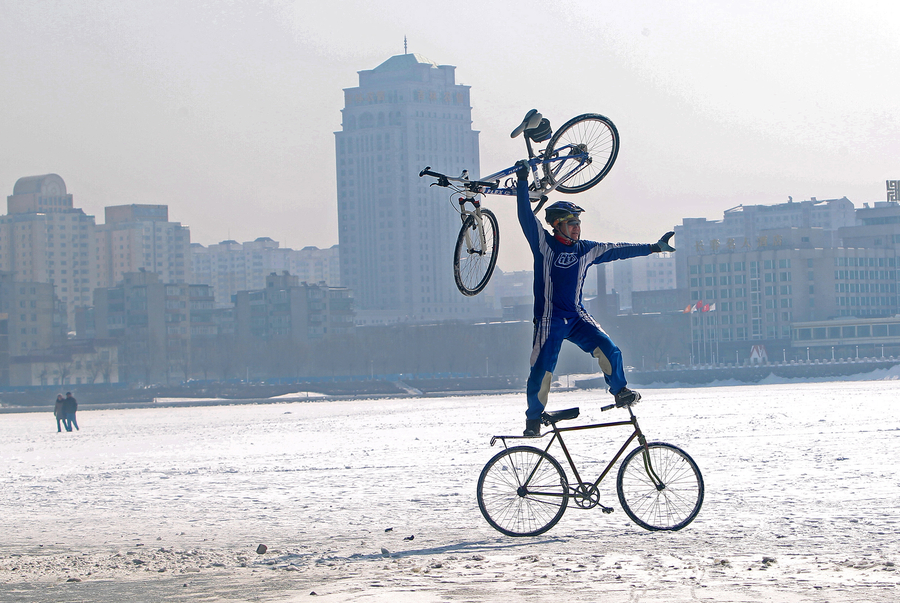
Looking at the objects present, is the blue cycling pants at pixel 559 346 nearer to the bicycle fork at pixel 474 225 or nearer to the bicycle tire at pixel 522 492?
the bicycle tire at pixel 522 492

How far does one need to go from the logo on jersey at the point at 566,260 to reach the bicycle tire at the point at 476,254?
4.28ft

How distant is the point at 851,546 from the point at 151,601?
7.19 m

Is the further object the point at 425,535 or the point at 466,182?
the point at 425,535

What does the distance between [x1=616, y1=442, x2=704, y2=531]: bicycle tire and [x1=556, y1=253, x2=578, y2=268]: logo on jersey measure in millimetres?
2178

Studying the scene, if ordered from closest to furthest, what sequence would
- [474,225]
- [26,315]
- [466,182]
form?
[466,182], [474,225], [26,315]

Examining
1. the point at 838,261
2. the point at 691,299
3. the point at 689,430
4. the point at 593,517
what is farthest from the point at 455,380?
the point at 593,517

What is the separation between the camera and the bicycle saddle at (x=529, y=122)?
44.3 ft

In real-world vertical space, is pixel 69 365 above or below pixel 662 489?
above

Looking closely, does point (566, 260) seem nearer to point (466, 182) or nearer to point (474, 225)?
point (466, 182)

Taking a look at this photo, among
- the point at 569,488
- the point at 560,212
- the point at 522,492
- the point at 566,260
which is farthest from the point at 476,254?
the point at 569,488

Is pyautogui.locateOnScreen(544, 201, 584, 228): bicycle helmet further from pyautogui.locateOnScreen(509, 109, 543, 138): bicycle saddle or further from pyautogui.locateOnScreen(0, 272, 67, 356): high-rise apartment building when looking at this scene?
pyautogui.locateOnScreen(0, 272, 67, 356): high-rise apartment building

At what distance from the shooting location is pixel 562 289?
12430 mm

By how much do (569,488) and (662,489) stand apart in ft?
3.50

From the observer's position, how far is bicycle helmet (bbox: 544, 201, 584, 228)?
12562 millimetres
